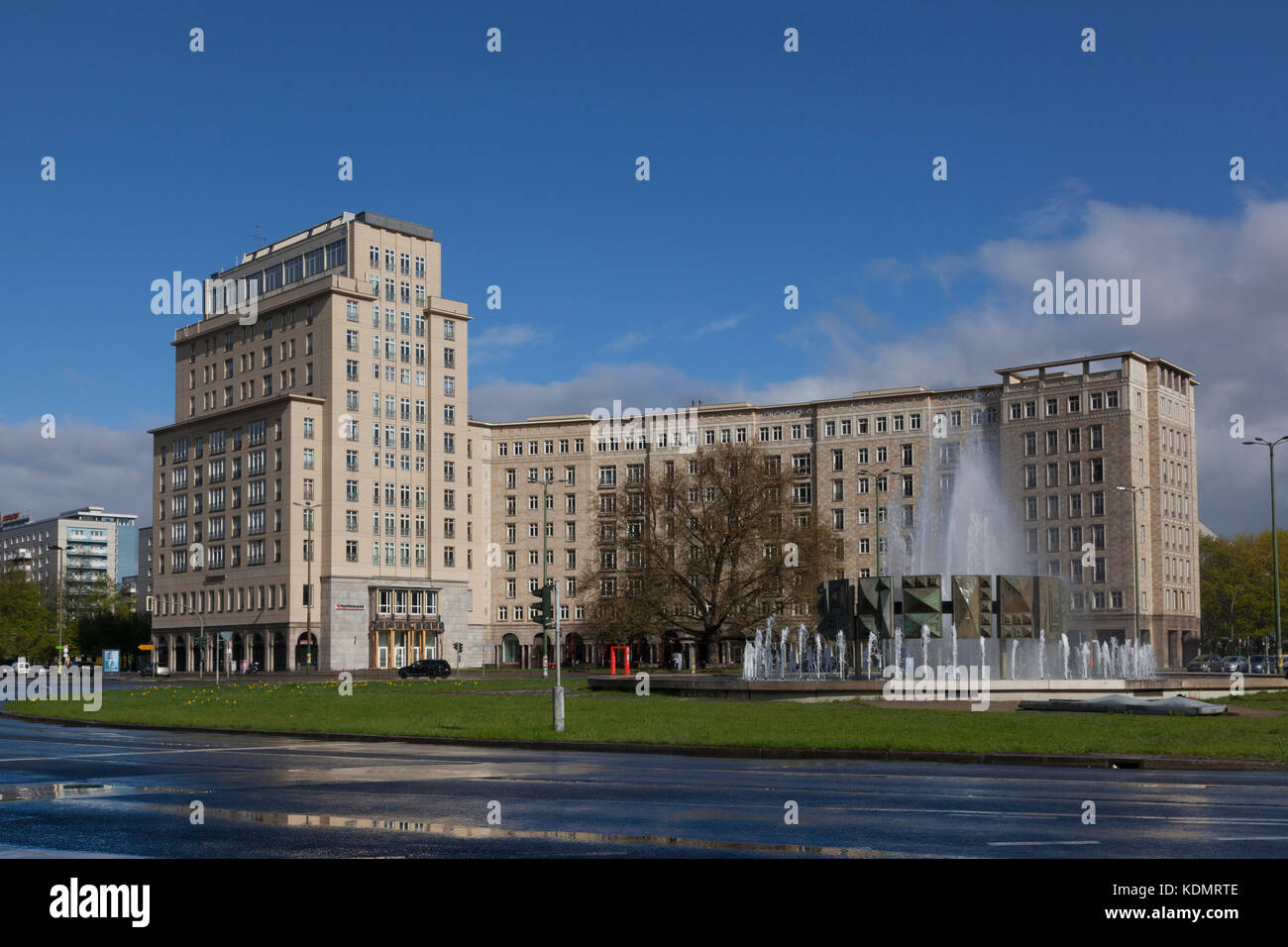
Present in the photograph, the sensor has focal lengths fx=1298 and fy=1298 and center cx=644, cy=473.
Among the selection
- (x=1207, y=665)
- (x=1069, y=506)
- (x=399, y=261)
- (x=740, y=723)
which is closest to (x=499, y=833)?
(x=740, y=723)

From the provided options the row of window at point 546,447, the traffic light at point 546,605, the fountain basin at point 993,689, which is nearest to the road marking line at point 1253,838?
the traffic light at point 546,605

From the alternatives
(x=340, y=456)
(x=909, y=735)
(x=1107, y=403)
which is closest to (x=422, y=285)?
(x=340, y=456)

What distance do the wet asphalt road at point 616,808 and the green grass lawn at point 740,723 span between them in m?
2.19

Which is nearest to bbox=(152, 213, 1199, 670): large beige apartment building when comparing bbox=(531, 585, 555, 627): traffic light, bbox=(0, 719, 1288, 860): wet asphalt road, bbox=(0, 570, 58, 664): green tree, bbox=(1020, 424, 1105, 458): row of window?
bbox=(1020, 424, 1105, 458): row of window

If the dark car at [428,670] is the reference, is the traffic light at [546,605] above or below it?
above

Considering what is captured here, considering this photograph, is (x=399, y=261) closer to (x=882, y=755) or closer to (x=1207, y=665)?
(x=1207, y=665)

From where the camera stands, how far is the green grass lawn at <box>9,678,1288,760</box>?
2256 cm

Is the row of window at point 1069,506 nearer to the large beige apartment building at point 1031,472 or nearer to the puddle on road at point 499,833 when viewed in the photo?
the large beige apartment building at point 1031,472

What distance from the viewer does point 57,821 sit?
13.5 metres

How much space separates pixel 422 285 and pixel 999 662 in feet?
262

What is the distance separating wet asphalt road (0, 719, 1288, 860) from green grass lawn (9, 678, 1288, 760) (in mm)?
2193

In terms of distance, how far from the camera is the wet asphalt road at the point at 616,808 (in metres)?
11.3

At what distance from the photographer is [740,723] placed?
2795 cm

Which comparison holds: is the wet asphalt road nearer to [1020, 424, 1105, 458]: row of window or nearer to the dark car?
the dark car
